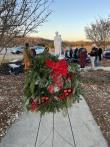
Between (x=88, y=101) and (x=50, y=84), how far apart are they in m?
7.06

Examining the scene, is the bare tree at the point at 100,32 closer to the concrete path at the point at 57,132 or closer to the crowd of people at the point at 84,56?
the crowd of people at the point at 84,56

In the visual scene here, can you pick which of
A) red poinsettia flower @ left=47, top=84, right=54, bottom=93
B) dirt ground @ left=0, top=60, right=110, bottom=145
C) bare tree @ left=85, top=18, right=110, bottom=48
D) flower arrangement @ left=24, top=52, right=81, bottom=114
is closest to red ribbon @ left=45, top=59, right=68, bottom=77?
flower arrangement @ left=24, top=52, right=81, bottom=114

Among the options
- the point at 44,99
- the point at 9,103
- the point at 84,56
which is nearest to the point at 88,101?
the point at 9,103

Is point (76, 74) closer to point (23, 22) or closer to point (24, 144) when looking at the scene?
point (24, 144)

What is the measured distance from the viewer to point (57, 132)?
10.0 meters

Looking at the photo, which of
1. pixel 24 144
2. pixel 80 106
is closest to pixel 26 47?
pixel 80 106

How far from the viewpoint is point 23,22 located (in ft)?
48.0

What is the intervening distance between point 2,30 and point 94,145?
223 inches

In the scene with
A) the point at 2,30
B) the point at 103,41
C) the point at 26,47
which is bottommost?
the point at 103,41

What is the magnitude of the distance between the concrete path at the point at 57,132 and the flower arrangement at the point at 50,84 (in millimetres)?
466

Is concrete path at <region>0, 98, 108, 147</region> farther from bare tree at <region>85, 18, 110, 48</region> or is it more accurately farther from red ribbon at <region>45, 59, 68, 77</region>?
bare tree at <region>85, 18, 110, 48</region>

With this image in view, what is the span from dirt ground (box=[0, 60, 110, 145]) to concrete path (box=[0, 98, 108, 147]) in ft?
0.72

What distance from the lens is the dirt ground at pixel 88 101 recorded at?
1117 centimetres

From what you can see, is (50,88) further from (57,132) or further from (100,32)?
(100,32)
